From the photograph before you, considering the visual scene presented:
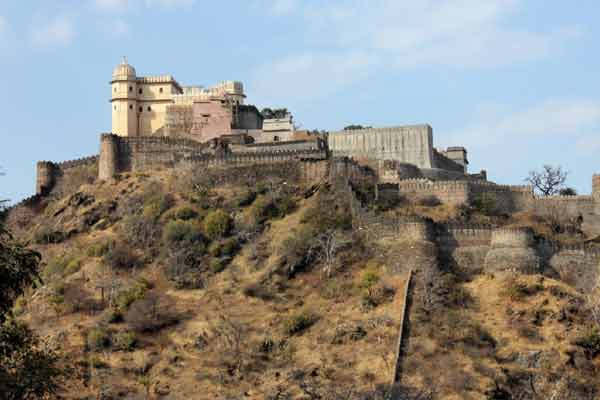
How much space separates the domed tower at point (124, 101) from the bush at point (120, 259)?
18.9m

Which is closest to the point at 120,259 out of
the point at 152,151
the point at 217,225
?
the point at 217,225

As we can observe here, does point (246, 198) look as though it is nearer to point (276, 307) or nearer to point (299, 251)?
point (299, 251)

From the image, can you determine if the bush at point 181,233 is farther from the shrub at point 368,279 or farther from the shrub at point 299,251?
the shrub at point 368,279

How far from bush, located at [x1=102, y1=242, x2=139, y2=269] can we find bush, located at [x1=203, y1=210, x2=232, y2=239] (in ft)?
13.9

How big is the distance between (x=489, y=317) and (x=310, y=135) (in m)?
29.0

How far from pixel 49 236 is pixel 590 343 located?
3366 centimetres

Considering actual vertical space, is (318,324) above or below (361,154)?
below

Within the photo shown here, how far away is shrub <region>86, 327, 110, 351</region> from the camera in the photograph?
5275 cm

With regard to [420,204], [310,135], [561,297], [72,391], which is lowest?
[72,391]

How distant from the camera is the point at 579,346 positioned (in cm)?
4803

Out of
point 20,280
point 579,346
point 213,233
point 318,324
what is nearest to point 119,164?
point 213,233

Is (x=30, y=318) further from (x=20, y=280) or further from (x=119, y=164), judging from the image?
(x=20, y=280)

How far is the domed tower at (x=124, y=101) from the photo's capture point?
80.7m

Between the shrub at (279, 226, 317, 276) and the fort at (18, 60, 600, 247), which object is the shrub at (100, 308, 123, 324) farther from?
the fort at (18, 60, 600, 247)
